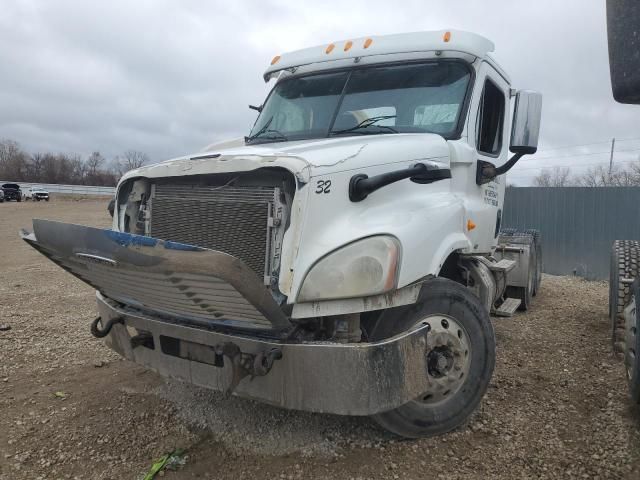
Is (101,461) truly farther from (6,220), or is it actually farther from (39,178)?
(39,178)

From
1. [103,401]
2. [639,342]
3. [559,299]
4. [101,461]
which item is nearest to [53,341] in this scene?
[103,401]

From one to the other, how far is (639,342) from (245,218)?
7.67 ft

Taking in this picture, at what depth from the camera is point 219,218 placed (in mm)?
3051

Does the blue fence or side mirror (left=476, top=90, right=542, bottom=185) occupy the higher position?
side mirror (left=476, top=90, right=542, bottom=185)

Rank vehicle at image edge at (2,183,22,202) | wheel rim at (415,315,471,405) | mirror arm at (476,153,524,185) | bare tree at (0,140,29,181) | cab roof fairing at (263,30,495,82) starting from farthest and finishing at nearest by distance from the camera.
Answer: bare tree at (0,140,29,181) < vehicle at image edge at (2,183,22,202) < mirror arm at (476,153,524,185) < cab roof fairing at (263,30,495,82) < wheel rim at (415,315,471,405)

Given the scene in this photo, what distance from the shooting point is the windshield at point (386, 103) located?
3.93m

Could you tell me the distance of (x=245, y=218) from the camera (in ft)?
9.66

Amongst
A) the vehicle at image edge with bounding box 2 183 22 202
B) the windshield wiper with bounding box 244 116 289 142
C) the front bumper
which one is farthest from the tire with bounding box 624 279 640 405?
the vehicle at image edge with bounding box 2 183 22 202

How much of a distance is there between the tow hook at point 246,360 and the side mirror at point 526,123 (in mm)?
2489

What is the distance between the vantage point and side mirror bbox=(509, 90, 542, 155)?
3885mm

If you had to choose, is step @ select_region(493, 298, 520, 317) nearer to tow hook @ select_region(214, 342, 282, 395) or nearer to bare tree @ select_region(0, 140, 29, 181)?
tow hook @ select_region(214, 342, 282, 395)

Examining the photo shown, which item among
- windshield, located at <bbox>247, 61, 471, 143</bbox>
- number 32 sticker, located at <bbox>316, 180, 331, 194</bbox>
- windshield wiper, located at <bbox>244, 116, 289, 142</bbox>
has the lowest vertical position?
number 32 sticker, located at <bbox>316, 180, 331, 194</bbox>

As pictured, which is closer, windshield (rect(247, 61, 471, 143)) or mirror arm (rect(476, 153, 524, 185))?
windshield (rect(247, 61, 471, 143))

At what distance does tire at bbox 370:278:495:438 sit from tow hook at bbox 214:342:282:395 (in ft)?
2.14
